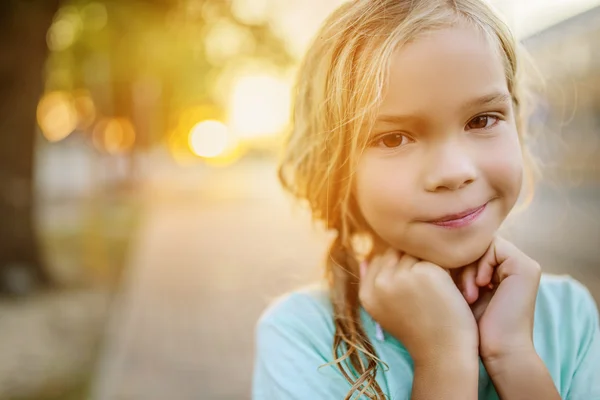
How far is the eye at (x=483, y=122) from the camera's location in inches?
43.0

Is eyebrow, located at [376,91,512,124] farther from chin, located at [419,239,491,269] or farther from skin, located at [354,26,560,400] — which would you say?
chin, located at [419,239,491,269]

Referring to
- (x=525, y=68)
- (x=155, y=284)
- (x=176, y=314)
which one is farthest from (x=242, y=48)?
(x=525, y=68)

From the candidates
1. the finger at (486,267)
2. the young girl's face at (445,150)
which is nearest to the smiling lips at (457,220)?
the young girl's face at (445,150)

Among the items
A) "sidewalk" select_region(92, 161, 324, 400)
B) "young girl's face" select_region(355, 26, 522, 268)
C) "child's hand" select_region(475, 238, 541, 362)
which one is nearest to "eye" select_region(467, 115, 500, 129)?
"young girl's face" select_region(355, 26, 522, 268)

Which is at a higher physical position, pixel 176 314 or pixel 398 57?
pixel 398 57

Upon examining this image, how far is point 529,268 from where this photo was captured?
119cm

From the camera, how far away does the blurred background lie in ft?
5.55

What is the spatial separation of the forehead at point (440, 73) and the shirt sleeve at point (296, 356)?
0.45 metres

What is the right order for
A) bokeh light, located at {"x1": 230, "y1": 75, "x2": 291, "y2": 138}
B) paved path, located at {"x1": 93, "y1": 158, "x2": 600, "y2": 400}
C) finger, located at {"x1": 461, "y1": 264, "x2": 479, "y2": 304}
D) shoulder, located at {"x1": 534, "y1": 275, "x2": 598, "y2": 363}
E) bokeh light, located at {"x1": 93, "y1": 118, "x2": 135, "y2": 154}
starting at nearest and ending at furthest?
finger, located at {"x1": 461, "y1": 264, "x2": 479, "y2": 304} → shoulder, located at {"x1": 534, "y1": 275, "x2": 598, "y2": 363} → bokeh light, located at {"x1": 230, "y1": 75, "x2": 291, "y2": 138} → paved path, located at {"x1": 93, "y1": 158, "x2": 600, "y2": 400} → bokeh light, located at {"x1": 93, "y1": 118, "x2": 135, "y2": 154}

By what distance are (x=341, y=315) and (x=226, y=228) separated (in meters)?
9.89

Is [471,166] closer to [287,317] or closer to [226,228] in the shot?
[287,317]

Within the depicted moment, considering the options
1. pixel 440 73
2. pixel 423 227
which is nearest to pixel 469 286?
pixel 423 227

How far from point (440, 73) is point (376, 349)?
0.49m

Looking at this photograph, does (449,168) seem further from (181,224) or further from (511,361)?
(181,224)
